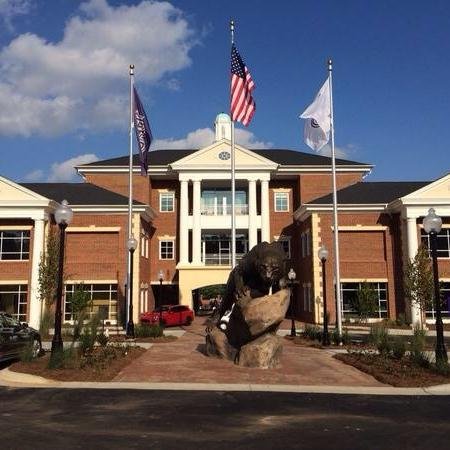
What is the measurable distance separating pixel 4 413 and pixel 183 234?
31.3 meters

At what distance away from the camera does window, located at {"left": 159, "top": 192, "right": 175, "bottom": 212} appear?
42406mm

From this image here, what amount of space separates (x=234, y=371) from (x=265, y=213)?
27.2 metres

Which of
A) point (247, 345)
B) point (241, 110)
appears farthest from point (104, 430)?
point (241, 110)

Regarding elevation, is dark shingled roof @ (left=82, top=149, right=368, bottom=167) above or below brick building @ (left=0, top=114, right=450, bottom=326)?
above

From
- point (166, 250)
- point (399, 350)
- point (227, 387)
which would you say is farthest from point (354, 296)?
point (227, 387)

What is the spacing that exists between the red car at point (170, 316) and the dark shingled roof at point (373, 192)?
11.0 m

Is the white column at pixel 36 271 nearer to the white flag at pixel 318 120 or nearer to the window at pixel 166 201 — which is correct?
the window at pixel 166 201

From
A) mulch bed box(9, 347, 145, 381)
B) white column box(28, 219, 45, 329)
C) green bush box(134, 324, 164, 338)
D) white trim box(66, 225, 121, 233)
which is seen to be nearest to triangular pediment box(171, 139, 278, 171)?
white trim box(66, 225, 121, 233)

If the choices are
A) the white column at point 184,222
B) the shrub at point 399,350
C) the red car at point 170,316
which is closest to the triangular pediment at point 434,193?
the red car at point 170,316

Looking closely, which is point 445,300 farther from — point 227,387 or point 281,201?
point 227,387

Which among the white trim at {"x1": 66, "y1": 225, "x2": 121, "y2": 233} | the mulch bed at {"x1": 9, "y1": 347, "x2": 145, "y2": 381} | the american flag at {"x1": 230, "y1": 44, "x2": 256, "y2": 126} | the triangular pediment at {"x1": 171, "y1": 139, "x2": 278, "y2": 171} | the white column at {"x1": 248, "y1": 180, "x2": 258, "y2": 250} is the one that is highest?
the triangular pediment at {"x1": 171, "y1": 139, "x2": 278, "y2": 171}

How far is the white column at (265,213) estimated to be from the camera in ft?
132

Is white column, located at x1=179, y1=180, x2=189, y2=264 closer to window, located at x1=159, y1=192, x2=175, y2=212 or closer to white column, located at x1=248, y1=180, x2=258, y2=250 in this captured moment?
window, located at x1=159, y1=192, x2=175, y2=212

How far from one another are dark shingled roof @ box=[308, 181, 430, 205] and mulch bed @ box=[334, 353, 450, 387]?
20074 millimetres
